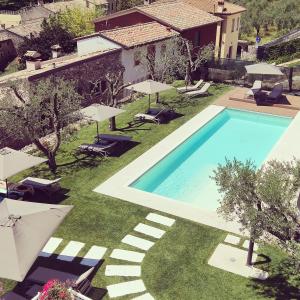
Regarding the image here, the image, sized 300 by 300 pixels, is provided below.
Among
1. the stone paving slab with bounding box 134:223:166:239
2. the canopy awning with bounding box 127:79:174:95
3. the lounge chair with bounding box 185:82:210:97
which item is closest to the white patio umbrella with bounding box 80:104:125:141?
the canopy awning with bounding box 127:79:174:95

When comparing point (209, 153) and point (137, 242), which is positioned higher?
point (137, 242)

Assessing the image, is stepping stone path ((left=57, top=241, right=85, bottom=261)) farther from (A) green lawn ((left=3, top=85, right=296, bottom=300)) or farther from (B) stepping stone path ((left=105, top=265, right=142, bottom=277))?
(B) stepping stone path ((left=105, top=265, right=142, bottom=277))

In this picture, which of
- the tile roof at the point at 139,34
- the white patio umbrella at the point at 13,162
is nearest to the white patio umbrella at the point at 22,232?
the white patio umbrella at the point at 13,162

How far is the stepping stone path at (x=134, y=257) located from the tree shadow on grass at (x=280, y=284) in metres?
3.53

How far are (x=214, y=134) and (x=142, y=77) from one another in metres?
11.2

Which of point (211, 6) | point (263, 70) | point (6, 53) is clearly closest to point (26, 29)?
point (6, 53)

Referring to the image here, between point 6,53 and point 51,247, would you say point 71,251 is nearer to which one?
point 51,247

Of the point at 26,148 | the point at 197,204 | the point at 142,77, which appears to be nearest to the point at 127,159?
the point at 197,204

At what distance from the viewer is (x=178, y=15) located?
127 feet

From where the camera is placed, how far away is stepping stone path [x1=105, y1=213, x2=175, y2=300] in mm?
12853

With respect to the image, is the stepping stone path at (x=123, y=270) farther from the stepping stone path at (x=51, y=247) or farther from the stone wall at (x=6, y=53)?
the stone wall at (x=6, y=53)

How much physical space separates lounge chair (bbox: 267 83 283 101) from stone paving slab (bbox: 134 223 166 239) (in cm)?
1873

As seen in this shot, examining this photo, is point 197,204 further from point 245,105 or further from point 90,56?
point 90,56

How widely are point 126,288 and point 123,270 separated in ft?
2.78
